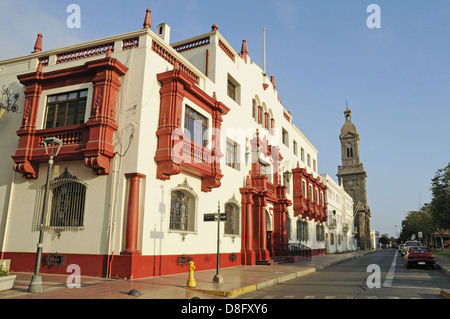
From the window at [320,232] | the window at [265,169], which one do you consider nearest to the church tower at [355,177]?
the window at [320,232]

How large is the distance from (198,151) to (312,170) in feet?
91.0

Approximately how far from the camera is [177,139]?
567 inches

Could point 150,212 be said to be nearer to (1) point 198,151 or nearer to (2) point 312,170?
(1) point 198,151

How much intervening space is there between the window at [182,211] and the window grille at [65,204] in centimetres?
366

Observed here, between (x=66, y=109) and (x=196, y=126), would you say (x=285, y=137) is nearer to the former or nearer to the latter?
(x=196, y=126)

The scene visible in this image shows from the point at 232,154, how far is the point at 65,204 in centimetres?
997

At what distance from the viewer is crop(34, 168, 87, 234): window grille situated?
45.5 feet

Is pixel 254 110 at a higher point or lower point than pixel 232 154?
higher

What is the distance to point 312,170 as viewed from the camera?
A: 41125 mm

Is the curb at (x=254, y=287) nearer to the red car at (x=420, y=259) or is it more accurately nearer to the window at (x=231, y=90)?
the red car at (x=420, y=259)

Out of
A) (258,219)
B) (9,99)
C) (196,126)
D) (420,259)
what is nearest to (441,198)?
(420,259)

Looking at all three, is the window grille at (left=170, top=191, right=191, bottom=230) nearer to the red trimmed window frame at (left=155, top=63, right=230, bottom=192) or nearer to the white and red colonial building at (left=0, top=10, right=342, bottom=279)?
the white and red colonial building at (left=0, top=10, right=342, bottom=279)
